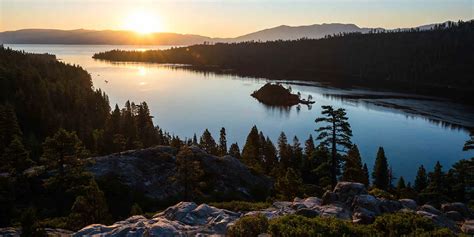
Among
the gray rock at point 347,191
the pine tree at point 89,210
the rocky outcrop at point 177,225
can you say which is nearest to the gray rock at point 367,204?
the gray rock at point 347,191

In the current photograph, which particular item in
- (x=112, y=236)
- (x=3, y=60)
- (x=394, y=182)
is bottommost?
(x=394, y=182)

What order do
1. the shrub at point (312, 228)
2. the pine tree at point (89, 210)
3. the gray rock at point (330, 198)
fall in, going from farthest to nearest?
the pine tree at point (89, 210) → the gray rock at point (330, 198) → the shrub at point (312, 228)

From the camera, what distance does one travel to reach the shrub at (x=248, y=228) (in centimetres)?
2033

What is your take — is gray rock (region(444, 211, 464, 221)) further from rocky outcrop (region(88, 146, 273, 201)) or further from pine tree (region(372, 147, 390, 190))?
pine tree (region(372, 147, 390, 190))

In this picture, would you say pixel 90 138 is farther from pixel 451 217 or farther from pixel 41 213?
pixel 451 217

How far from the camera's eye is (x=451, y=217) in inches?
1120

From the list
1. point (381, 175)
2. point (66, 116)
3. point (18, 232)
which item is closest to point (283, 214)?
point (18, 232)

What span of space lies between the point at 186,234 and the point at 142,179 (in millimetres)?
27325

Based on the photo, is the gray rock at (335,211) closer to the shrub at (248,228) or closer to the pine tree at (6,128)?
the shrub at (248,228)

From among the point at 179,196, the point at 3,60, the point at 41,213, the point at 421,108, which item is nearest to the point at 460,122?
the point at 421,108

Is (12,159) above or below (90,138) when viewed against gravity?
above

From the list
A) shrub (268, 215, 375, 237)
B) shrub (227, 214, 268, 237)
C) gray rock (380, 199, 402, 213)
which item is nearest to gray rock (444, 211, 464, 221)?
gray rock (380, 199, 402, 213)

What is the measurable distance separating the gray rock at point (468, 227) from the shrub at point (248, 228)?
1387 centimetres

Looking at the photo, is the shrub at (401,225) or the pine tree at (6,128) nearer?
the shrub at (401,225)
